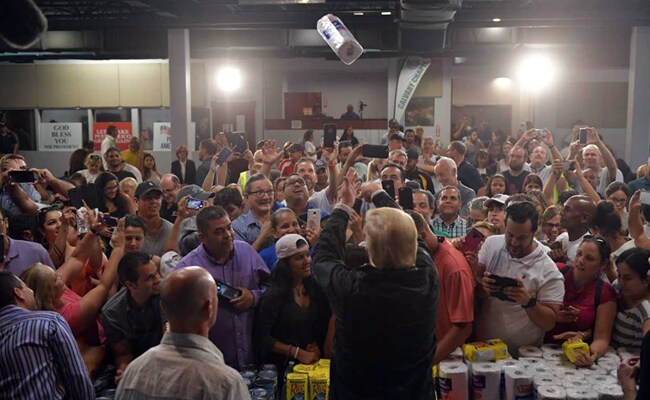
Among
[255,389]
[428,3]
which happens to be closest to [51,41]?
[428,3]

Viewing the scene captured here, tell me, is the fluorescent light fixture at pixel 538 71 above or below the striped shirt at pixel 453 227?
above

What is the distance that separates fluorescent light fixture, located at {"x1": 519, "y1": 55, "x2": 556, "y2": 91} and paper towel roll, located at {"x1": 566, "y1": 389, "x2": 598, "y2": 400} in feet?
45.1

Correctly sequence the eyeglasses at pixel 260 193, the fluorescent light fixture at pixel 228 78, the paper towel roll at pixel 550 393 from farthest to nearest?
the fluorescent light fixture at pixel 228 78
the eyeglasses at pixel 260 193
the paper towel roll at pixel 550 393

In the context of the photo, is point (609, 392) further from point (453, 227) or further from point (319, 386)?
point (453, 227)

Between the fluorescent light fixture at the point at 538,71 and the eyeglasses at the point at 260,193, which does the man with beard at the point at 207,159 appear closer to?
the eyeglasses at the point at 260,193

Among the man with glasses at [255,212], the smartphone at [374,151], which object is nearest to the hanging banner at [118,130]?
the man with glasses at [255,212]

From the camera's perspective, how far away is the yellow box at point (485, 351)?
3.51 metres

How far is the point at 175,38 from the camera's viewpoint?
12.3 metres

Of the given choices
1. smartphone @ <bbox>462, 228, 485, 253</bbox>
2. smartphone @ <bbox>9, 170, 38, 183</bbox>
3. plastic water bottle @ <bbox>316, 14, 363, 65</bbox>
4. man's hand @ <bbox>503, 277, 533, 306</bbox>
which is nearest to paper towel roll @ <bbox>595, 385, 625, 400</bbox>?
man's hand @ <bbox>503, 277, 533, 306</bbox>

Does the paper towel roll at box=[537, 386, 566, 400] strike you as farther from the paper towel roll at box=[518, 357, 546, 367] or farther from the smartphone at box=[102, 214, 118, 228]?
the smartphone at box=[102, 214, 118, 228]

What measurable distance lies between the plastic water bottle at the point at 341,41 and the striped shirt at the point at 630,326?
124 inches

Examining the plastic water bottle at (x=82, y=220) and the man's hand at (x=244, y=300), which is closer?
the man's hand at (x=244, y=300)

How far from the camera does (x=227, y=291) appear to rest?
3.71 metres

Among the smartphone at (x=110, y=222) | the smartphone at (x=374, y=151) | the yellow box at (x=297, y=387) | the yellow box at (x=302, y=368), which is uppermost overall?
the smartphone at (x=374, y=151)
